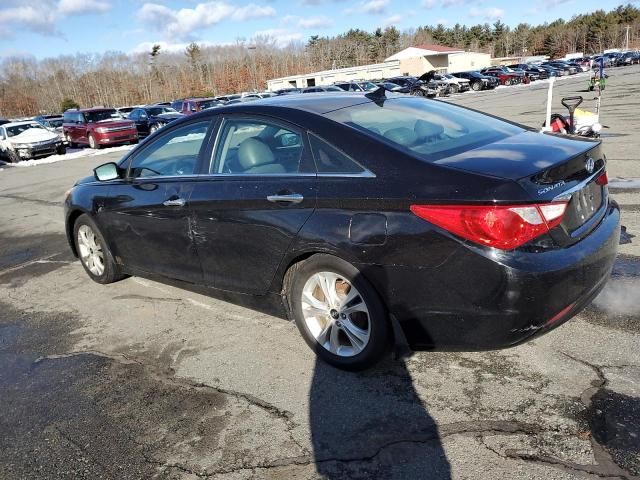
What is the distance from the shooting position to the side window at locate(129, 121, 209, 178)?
13.6ft

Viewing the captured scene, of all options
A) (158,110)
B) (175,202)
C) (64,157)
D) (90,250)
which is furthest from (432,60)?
(175,202)

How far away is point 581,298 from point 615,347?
717 millimetres

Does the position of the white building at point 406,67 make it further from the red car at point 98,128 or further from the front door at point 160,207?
the front door at point 160,207

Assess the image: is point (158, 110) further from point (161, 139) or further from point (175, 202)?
point (175, 202)

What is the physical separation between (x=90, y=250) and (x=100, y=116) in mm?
21048

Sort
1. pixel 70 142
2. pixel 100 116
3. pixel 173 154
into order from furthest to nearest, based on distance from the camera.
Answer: pixel 70 142 < pixel 100 116 < pixel 173 154

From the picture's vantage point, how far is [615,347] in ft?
10.9

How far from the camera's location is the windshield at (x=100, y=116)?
24.0 metres

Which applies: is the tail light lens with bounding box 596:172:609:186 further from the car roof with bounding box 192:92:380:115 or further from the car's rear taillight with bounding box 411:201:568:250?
the car roof with bounding box 192:92:380:115

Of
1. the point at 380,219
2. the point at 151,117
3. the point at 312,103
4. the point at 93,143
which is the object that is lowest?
the point at 93,143

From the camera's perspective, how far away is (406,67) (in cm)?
8438

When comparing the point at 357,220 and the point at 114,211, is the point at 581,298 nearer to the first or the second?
the point at 357,220

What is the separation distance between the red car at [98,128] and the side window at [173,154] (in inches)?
789

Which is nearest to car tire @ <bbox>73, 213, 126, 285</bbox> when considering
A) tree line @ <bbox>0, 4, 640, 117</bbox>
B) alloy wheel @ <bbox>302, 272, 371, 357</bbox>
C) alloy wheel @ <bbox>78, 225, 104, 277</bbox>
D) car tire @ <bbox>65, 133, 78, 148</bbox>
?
alloy wheel @ <bbox>78, 225, 104, 277</bbox>
